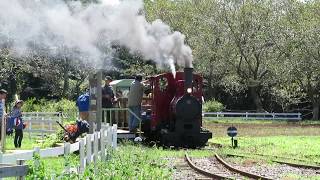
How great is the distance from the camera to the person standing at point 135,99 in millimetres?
20375

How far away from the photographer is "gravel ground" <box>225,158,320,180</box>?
1319cm

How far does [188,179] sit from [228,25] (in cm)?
3848

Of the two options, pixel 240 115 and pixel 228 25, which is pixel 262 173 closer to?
pixel 240 115

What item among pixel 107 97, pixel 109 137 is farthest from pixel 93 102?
pixel 107 97

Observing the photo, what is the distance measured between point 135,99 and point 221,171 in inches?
265

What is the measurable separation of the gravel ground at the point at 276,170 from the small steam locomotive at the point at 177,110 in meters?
3.80

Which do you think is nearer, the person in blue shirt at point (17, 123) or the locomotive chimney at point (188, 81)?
the person in blue shirt at point (17, 123)

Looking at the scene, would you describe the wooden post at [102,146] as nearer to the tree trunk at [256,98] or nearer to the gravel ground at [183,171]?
the gravel ground at [183,171]

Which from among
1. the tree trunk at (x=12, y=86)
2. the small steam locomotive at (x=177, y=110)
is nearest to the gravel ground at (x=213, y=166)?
the small steam locomotive at (x=177, y=110)

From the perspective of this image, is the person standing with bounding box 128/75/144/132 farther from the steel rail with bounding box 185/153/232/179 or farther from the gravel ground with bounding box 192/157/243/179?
the steel rail with bounding box 185/153/232/179

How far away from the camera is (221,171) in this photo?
1420 cm

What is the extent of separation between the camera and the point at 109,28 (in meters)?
17.5

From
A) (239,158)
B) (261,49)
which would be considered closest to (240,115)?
(261,49)

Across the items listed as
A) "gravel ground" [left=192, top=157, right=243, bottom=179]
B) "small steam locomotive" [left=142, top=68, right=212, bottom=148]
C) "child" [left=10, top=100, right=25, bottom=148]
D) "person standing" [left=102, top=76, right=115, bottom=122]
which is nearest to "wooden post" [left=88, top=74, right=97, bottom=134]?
"gravel ground" [left=192, top=157, right=243, bottom=179]
